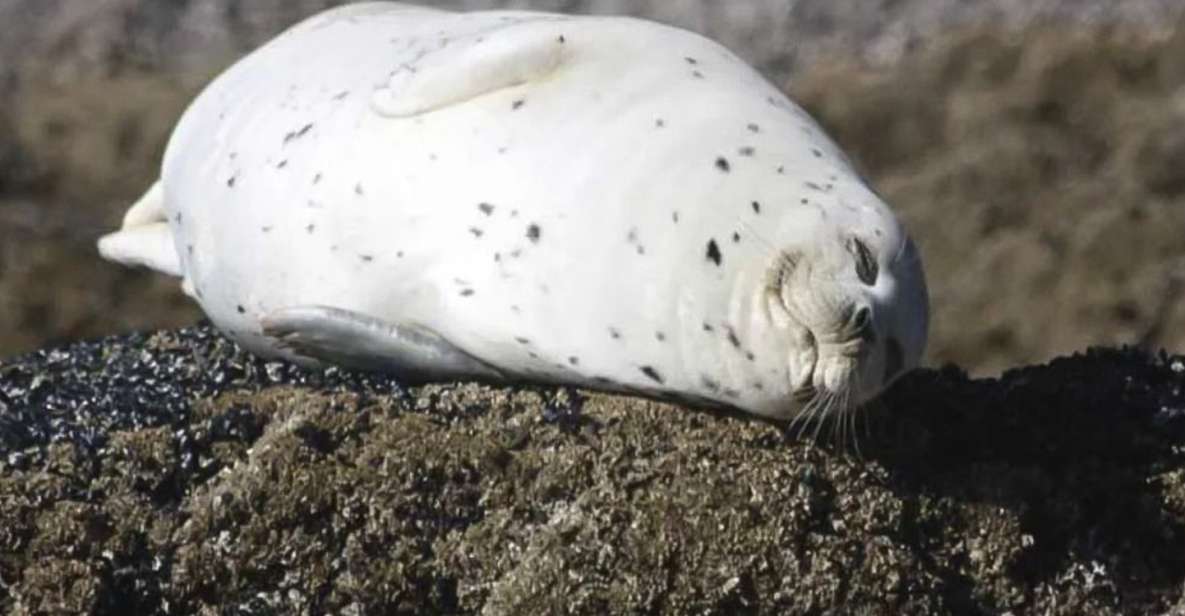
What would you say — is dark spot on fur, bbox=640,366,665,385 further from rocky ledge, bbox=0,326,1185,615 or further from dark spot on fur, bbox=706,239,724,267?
dark spot on fur, bbox=706,239,724,267

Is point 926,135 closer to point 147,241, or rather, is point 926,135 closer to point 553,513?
point 147,241

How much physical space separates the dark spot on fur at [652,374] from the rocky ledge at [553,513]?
88 mm

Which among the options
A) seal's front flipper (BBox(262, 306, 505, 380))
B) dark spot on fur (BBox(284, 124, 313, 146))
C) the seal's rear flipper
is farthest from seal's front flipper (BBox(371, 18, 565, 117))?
the seal's rear flipper

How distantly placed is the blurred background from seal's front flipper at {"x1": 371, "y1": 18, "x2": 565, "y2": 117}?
14.7ft

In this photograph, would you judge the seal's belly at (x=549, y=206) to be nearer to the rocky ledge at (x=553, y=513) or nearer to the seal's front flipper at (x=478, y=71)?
the seal's front flipper at (x=478, y=71)

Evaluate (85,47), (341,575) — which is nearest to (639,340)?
(341,575)

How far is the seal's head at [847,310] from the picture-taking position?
5.48 meters

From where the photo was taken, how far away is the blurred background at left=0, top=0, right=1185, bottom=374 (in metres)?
10.7

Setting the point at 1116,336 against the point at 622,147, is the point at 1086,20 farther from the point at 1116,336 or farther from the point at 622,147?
the point at 622,147

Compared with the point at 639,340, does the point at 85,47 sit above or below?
below

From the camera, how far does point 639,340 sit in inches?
227

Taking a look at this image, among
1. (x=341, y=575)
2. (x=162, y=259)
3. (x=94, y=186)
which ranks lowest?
(x=94, y=186)

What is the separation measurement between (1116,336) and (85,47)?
14.8 ft

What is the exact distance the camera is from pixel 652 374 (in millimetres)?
5777
